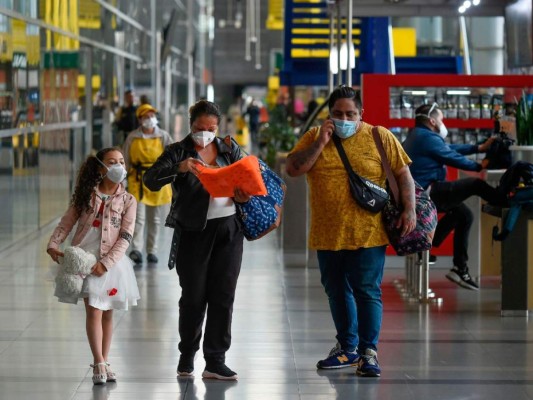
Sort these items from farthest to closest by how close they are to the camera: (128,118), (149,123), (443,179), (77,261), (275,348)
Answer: (128,118) < (149,123) < (443,179) < (275,348) < (77,261)

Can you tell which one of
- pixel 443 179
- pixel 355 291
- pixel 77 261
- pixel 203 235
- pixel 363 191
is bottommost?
pixel 355 291

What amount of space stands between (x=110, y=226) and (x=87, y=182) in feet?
0.96

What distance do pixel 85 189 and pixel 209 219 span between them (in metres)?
0.73

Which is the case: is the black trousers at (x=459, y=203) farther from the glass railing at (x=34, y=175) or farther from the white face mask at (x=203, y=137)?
the glass railing at (x=34, y=175)

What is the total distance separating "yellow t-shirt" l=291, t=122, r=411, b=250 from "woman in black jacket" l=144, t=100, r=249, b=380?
0.52 meters

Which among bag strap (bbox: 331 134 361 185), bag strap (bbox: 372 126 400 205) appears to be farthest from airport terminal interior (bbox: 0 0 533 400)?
bag strap (bbox: 331 134 361 185)

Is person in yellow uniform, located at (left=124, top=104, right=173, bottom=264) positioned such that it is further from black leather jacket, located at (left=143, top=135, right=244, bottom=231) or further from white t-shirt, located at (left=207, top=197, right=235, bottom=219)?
white t-shirt, located at (left=207, top=197, right=235, bottom=219)

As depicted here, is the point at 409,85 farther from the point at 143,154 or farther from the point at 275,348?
the point at 275,348

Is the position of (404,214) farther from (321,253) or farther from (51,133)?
(51,133)

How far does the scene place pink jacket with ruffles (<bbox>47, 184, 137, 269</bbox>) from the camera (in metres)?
6.78

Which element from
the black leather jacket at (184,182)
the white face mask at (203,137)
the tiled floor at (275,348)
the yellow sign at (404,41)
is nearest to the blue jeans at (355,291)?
the tiled floor at (275,348)

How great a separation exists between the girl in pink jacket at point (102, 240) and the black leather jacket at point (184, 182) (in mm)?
225

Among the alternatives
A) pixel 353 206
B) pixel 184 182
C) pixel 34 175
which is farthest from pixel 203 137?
pixel 34 175

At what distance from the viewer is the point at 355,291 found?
7129 mm
